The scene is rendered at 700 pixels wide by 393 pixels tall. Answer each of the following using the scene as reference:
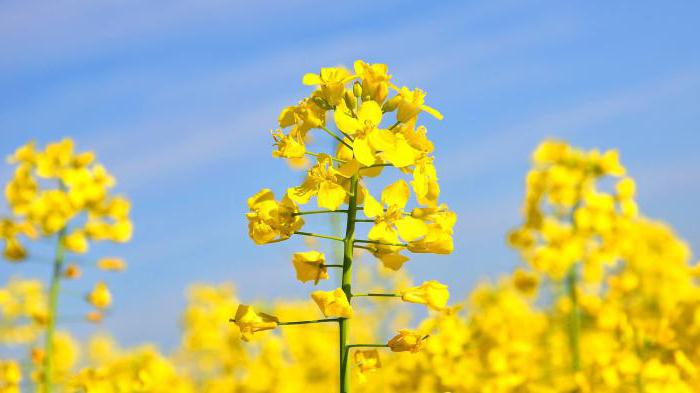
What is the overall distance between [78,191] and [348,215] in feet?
11.6

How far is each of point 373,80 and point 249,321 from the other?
0.88 meters

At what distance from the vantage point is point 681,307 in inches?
183

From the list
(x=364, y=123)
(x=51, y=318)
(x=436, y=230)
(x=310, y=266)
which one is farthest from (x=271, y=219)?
(x=51, y=318)

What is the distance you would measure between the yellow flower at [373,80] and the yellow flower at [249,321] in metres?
0.80

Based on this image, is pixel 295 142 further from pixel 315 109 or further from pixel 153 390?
pixel 153 390

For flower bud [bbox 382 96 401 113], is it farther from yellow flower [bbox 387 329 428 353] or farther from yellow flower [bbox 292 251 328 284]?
yellow flower [bbox 387 329 428 353]

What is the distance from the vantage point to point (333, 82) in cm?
265

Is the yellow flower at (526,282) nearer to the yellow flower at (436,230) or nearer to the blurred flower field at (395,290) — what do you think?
the blurred flower field at (395,290)

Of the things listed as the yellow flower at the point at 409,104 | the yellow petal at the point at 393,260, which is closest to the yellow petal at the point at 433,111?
the yellow flower at the point at 409,104

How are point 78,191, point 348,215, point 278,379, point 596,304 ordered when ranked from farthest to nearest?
point 278,379, point 78,191, point 596,304, point 348,215

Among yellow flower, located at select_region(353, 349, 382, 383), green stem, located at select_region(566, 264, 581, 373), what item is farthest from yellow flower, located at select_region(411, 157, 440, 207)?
green stem, located at select_region(566, 264, 581, 373)

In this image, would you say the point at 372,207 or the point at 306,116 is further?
the point at 306,116

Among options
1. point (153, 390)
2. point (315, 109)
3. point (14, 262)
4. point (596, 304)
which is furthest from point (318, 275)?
point (14, 262)

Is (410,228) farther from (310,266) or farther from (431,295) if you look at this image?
(310,266)
